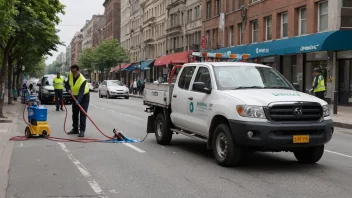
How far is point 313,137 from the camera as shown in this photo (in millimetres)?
7570

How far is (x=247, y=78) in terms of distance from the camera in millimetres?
8688

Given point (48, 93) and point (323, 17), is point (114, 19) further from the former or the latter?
point (323, 17)

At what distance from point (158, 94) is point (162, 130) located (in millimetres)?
829

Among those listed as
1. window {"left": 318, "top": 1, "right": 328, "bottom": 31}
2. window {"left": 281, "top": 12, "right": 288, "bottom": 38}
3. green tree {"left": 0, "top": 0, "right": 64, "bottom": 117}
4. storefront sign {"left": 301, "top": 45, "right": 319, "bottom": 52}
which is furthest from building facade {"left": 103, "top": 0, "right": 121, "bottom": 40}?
storefront sign {"left": 301, "top": 45, "right": 319, "bottom": 52}

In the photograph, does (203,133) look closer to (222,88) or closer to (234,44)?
(222,88)

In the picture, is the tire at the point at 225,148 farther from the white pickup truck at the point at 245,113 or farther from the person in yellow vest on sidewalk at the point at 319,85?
the person in yellow vest on sidewalk at the point at 319,85

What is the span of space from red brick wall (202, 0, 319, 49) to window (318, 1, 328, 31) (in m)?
0.26

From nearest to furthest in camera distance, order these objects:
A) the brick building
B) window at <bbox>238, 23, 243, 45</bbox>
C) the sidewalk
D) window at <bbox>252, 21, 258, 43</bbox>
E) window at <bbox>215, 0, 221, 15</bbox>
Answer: the sidewalk, the brick building, window at <bbox>252, 21, 258, 43</bbox>, window at <bbox>238, 23, 243, 45</bbox>, window at <bbox>215, 0, 221, 15</bbox>

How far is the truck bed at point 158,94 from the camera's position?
406 inches

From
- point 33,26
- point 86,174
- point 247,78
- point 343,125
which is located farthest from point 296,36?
point 86,174

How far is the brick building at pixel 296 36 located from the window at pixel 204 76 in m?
9.14

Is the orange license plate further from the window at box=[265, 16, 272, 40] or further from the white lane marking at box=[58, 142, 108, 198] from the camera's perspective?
the window at box=[265, 16, 272, 40]

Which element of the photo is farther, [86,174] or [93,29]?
[93,29]

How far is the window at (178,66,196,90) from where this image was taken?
971 cm
